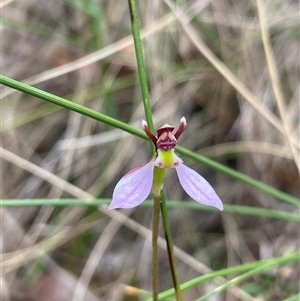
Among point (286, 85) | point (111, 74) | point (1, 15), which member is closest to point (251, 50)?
point (286, 85)

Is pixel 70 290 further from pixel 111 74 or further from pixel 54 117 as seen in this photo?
pixel 111 74

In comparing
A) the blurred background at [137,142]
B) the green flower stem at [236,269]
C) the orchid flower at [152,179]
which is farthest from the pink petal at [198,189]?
the blurred background at [137,142]

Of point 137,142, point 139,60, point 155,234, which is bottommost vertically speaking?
point 155,234

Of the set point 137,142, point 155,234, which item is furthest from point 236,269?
point 137,142

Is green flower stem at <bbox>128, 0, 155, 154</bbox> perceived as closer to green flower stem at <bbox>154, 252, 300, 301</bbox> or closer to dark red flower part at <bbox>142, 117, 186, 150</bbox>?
dark red flower part at <bbox>142, 117, 186, 150</bbox>

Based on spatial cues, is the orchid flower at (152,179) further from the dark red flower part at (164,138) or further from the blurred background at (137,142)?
the blurred background at (137,142)

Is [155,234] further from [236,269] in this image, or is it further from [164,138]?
[236,269]

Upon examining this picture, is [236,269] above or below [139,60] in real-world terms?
below

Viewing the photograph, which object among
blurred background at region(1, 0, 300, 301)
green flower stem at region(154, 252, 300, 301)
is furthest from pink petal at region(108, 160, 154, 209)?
blurred background at region(1, 0, 300, 301)
